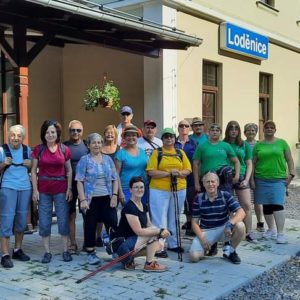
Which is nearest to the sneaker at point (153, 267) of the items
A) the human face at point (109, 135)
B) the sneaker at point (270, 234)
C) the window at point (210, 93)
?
the human face at point (109, 135)

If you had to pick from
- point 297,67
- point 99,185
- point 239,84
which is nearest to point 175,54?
point 239,84

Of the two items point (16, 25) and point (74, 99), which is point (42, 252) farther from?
point (74, 99)

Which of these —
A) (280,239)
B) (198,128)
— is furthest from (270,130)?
(280,239)

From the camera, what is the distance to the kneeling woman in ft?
16.4

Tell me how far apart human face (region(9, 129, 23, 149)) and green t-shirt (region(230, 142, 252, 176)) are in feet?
8.96

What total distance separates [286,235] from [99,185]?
10.2ft

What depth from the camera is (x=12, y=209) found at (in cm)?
521

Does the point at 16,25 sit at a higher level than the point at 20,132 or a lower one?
higher

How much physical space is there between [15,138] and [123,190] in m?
1.38

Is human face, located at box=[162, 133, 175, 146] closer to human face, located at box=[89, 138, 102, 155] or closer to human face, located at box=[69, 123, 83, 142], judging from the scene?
human face, located at box=[89, 138, 102, 155]

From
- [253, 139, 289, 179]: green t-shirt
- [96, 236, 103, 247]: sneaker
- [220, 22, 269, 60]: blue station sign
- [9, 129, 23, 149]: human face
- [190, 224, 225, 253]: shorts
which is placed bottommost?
[96, 236, 103, 247]: sneaker

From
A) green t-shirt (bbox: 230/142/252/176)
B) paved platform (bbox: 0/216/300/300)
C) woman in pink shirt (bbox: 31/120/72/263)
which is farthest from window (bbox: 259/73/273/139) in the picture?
woman in pink shirt (bbox: 31/120/72/263)

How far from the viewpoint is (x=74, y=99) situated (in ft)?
36.5

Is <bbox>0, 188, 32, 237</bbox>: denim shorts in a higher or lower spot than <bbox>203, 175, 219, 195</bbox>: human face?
lower
